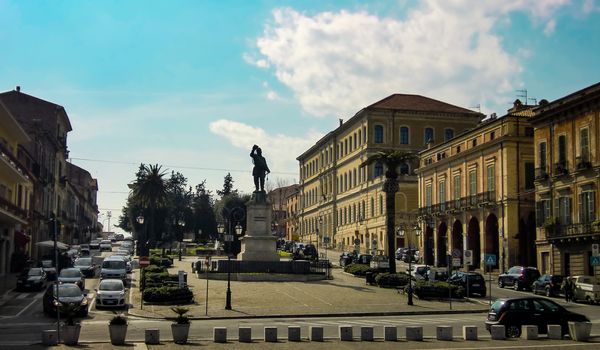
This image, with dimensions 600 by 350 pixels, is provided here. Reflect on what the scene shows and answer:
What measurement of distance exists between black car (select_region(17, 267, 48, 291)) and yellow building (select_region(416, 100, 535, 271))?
1188 inches

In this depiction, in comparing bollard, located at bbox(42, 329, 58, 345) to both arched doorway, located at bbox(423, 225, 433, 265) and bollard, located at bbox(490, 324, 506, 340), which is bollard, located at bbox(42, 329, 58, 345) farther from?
arched doorway, located at bbox(423, 225, 433, 265)

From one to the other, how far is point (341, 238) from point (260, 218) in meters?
62.4

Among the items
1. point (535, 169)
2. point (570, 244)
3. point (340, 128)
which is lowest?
point (570, 244)

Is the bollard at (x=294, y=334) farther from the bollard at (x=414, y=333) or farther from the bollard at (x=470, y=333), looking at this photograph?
the bollard at (x=470, y=333)

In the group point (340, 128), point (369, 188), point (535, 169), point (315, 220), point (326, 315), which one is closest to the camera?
point (326, 315)

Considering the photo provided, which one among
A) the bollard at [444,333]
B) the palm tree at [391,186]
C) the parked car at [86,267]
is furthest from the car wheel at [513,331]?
the parked car at [86,267]

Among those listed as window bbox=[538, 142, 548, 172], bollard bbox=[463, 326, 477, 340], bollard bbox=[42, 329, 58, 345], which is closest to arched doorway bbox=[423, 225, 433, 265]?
window bbox=[538, 142, 548, 172]

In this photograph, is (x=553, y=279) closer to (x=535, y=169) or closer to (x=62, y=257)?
(x=535, y=169)

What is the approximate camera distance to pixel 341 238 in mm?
119062

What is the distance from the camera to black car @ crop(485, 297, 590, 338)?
83.3 ft

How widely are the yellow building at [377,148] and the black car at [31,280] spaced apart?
167ft

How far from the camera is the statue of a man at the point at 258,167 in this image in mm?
60594

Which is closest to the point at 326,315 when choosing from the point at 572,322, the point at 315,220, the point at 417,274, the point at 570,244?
the point at 572,322

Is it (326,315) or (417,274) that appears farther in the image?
(417,274)
